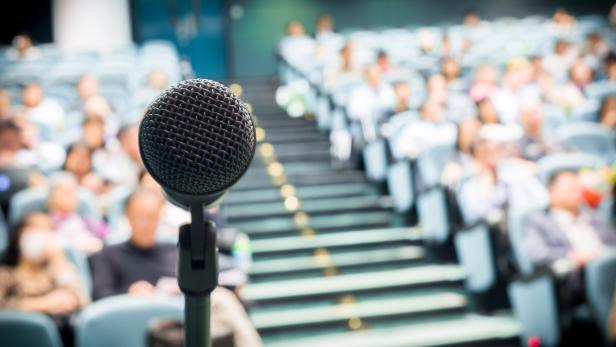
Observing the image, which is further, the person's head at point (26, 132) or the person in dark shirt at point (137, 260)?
the person's head at point (26, 132)

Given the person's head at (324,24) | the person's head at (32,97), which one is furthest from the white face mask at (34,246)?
the person's head at (324,24)

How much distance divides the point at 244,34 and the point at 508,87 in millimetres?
5549

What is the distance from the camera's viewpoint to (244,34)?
10430 millimetres

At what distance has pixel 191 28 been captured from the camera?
10.1 m

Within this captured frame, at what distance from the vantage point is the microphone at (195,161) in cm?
69

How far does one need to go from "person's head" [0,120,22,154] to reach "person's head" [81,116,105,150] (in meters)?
0.40

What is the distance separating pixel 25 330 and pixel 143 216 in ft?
2.61

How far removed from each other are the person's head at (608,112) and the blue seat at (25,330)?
14.3 ft

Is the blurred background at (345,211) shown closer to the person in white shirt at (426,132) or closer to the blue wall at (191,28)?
the person in white shirt at (426,132)

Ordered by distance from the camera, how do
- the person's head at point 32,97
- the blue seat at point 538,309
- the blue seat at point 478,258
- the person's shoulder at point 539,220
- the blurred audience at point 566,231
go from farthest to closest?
the person's head at point 32,97
the blue seat at point 478,258
the person's shoulder at point 539,220
the blurred audience at point 566,231
the blue seat at point 538,309

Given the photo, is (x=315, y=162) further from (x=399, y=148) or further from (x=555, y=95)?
(x=555, y=95)

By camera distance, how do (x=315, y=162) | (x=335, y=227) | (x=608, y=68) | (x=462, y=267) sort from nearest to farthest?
(x=462, y=267) < (x=335, y=227) < (x=315, y=162) < (x=608, y=68)

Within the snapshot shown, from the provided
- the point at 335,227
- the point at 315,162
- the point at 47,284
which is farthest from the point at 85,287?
the point at 315,162

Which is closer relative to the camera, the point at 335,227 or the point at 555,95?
the point at 335,227
